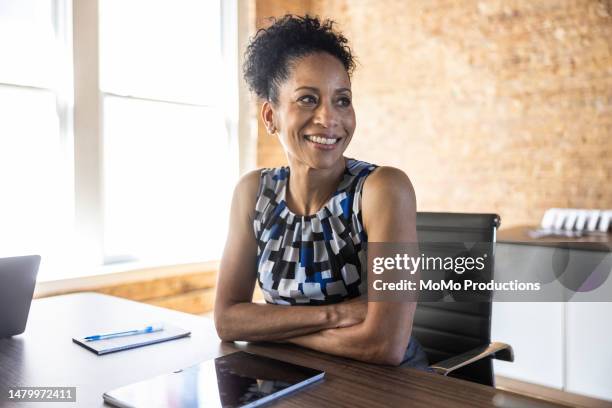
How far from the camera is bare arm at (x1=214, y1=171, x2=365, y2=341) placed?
53.7 inches

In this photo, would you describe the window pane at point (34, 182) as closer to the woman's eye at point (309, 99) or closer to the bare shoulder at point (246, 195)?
the bare shoulder at point (246, 195)

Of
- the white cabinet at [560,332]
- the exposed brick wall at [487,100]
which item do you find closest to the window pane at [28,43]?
the exposed brick wall at [487,100]

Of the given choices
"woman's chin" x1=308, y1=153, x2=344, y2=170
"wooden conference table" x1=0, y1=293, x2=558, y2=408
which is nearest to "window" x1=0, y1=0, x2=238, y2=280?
"wooden conference table" x1=0, y1=293, x2=558, y2=408

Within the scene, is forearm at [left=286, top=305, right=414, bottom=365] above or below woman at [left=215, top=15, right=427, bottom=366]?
below

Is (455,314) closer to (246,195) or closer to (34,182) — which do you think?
(246,195)

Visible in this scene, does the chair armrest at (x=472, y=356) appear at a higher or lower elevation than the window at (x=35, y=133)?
lower

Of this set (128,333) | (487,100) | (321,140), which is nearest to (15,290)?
(128,333)

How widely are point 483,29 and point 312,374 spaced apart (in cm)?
290

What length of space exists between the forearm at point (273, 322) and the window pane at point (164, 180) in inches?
77.2

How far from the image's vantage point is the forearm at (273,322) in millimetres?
1357

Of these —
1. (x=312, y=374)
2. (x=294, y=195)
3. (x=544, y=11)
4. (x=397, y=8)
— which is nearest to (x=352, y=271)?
(x=294, y=195)

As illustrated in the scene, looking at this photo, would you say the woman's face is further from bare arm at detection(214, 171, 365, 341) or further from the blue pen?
the blue pen

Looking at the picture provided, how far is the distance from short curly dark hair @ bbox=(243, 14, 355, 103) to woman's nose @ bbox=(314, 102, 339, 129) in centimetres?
16

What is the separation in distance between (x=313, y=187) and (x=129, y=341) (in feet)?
2.19
